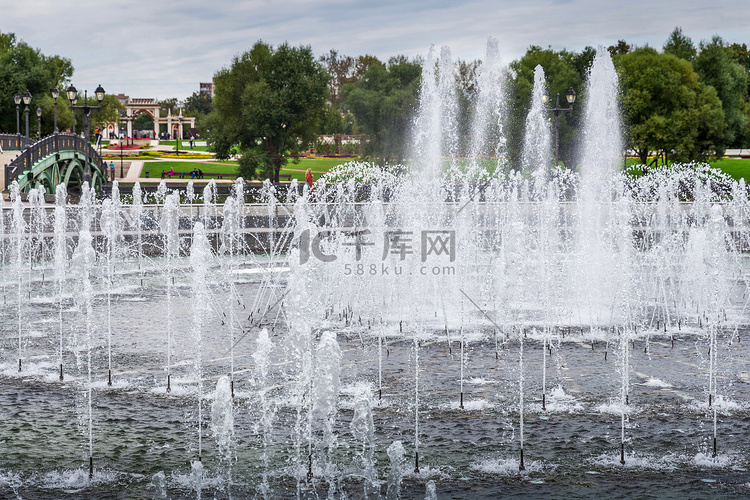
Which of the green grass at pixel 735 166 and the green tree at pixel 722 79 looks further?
the green grass at pixel 735 166

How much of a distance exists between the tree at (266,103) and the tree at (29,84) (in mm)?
18475

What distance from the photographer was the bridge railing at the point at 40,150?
34344mm

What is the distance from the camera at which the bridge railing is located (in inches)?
1352

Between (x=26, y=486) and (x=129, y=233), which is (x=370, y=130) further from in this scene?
(x=26, y=486)

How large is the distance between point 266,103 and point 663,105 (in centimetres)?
2158

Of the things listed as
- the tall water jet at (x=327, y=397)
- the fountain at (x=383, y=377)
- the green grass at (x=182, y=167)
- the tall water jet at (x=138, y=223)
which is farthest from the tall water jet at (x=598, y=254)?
the green grass at (x=182, y=167)

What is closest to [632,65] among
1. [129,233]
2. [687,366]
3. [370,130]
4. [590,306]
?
[370,130]

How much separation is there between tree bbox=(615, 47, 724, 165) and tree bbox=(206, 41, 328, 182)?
1651 centimetres

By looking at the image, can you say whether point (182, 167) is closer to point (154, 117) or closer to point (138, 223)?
point (138, 223)

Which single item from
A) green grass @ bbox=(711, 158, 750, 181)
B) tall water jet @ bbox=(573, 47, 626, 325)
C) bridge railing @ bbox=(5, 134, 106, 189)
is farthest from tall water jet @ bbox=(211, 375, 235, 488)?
green grass @ bbox=(711, 158, 750, 181)

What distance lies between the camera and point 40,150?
1443 inches

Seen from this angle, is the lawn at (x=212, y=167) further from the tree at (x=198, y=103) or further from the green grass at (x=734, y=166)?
the tree at (x=198, y=103)

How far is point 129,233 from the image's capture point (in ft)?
77.7

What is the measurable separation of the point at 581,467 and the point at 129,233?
18.6m
